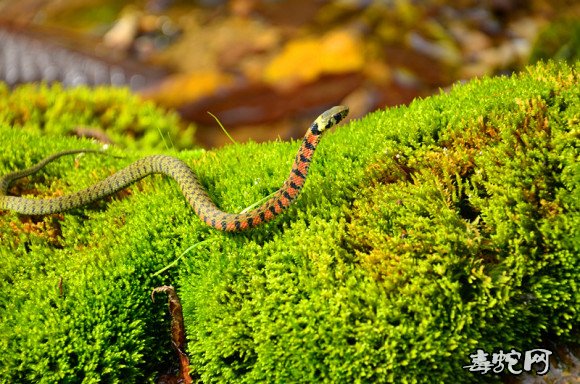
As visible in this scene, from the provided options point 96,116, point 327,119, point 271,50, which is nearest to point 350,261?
point 327,119

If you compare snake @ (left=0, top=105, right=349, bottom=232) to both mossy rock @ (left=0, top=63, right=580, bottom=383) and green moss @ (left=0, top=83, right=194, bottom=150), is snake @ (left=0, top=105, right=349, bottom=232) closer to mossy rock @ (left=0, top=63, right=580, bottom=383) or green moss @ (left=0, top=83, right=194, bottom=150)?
mossy rock @ (left=0, top=63, right=580, bottom=383)

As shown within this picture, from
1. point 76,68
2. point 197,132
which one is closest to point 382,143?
point 197,132

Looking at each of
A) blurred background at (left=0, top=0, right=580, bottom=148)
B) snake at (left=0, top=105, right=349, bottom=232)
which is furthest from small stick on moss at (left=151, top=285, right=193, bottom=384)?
blurred background at (left=0, top=0, right=580, bottom=148)

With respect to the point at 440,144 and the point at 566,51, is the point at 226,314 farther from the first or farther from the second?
the point at 566,51

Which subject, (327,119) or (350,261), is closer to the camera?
(350,261)

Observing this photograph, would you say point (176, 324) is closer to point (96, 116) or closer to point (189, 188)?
point (189, 188)
